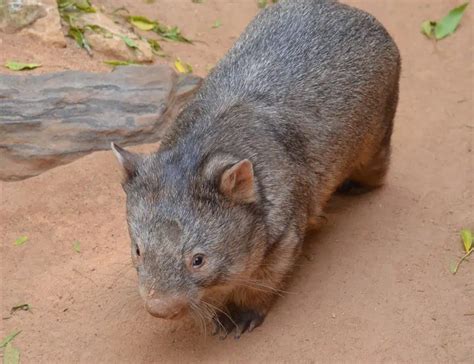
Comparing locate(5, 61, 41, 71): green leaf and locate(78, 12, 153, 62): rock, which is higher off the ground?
locate(78, 12, 153, 62): rock

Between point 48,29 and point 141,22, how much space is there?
140 centimetres

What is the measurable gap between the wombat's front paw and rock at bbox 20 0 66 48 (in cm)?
358

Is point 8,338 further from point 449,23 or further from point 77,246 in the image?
point 449,23

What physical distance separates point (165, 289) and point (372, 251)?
83.3 inches

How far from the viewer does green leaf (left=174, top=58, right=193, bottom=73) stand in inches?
339

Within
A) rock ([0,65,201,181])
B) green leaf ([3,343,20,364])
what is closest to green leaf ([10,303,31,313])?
green leaf ([3,343,20,364])

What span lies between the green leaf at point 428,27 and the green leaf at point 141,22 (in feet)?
10.3

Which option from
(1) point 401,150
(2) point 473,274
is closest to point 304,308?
(2) point 473,274

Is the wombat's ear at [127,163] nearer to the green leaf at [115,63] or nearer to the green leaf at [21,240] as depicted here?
the green leaf at [21,240]

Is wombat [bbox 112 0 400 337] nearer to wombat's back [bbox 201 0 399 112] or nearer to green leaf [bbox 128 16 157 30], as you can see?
wombat's back [bbox 201 0 399 112]

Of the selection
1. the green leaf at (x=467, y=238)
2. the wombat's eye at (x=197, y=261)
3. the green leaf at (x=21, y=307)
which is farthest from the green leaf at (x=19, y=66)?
the green leaf at (x=467, y=238)

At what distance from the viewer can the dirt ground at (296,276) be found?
543cm

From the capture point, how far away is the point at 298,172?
18.9ft

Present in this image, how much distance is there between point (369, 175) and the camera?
7.23m
